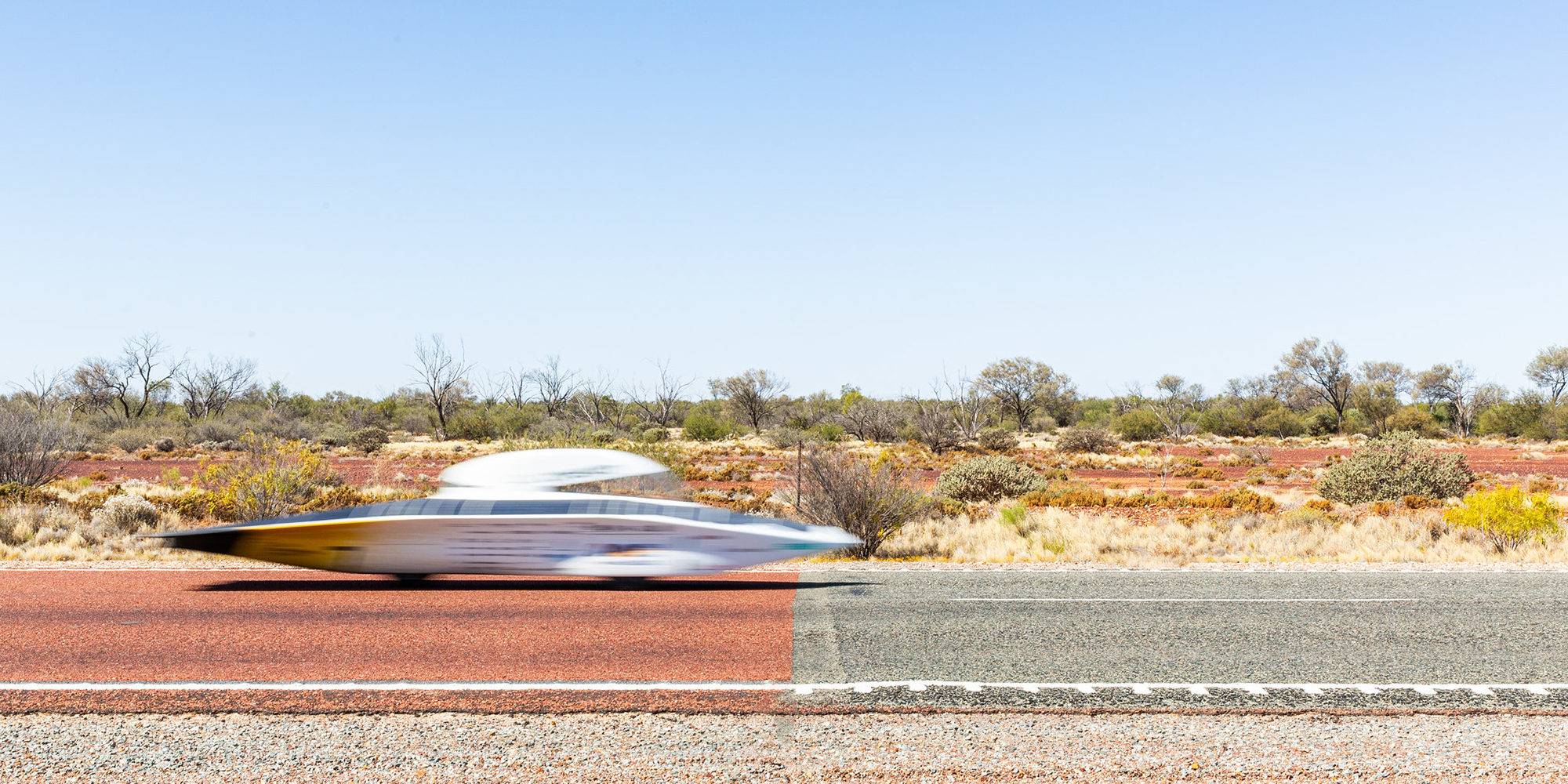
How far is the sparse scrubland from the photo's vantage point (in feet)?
48.2

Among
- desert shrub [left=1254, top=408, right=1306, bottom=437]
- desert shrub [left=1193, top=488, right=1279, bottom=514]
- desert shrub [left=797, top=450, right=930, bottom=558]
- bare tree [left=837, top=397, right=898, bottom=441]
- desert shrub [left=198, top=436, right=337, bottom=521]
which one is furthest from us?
desert shrub [left=1254, top=408, right=1306, bottom=437]

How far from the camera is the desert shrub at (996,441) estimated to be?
149 feet

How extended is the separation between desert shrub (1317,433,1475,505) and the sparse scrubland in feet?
0.19

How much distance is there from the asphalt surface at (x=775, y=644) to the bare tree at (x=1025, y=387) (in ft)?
198

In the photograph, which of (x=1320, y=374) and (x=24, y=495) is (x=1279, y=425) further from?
(x=24, y=495)

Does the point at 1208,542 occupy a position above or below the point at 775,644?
below

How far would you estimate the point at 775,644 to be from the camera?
742 centimetres

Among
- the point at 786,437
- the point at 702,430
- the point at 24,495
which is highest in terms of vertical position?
the point at 702,430

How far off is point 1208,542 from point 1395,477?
9.48 metres

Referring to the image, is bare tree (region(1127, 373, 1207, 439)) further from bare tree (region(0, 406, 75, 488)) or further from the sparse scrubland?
bare tree (region(0, 406, 75, 488))

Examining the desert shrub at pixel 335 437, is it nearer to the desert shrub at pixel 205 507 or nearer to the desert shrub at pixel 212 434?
the desert shrub at pixel 212 434

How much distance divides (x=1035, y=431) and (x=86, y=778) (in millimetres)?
63906

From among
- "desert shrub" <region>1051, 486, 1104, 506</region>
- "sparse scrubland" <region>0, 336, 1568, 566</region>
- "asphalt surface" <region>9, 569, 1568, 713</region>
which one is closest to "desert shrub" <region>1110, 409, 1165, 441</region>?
"sparse scrubland" <region>0, 336, 1568, 566</region>

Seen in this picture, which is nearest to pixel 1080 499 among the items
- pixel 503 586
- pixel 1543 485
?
pixel 1543 485
